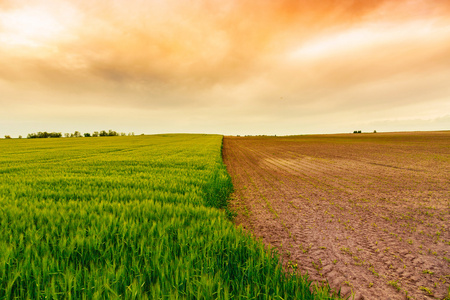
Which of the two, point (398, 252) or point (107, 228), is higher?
point (107, 228)

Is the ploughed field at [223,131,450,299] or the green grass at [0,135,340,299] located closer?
the green grass at [0,135,340,299]

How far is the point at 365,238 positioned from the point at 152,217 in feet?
15.5

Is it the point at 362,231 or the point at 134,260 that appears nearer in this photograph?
the point at 134,260

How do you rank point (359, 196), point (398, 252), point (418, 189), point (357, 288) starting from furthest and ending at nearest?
point (418, 189)
point (359, 196)
point (398, 252)
point (357, 288)

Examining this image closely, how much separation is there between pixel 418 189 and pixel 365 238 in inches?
252

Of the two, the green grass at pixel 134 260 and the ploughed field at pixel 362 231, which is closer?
the green grass at pixel 134 260

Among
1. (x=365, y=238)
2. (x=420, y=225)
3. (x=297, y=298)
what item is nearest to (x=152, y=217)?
(x=297, y=298)

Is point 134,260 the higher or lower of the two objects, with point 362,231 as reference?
higher

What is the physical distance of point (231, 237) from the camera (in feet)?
9.96

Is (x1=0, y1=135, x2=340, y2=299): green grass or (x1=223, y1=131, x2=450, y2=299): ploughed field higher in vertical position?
(x1=0, y1=135, x2=340, y2=299): green grass

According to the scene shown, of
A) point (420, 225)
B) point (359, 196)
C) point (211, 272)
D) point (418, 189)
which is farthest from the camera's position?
point (418, 189)

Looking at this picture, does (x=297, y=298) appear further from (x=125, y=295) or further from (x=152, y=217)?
(x=152, y=217)

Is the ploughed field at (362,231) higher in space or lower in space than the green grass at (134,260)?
lower

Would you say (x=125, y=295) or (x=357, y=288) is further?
(x=357, y=288)
